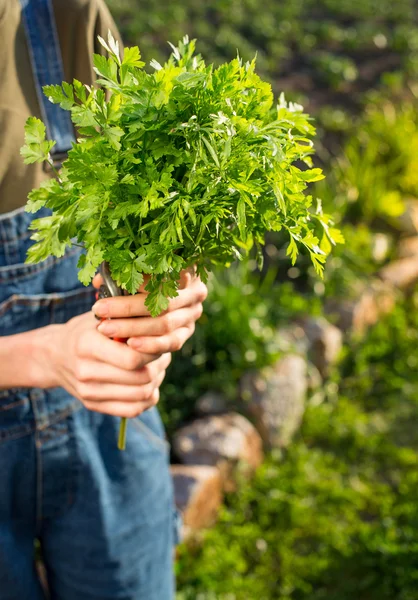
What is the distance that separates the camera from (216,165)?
3.46 ft

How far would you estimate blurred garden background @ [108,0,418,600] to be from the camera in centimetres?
326

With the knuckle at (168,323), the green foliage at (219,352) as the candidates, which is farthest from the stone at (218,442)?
the knuckle at (168,323)

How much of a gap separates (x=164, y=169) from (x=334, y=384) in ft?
11.4

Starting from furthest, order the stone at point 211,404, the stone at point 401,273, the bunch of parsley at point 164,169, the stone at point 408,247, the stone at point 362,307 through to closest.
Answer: the stone at point 408,247, the stone at point 401,273, the stone at point 362,307, the stone at point 211,404, the bunch of parsley at point 164,169

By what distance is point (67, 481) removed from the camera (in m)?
1.62

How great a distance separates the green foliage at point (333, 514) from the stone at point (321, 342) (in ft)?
0.59

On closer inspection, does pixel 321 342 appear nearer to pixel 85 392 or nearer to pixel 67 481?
pixel 67 481

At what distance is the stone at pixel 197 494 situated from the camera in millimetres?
3207

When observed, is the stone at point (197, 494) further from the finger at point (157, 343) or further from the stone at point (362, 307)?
the finger at point (157, 343)

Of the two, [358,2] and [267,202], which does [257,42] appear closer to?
[358,2]

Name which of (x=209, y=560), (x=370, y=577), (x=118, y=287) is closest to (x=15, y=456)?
(x=118, y=287)

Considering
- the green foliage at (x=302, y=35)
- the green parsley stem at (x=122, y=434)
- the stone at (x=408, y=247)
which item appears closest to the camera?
the green parsley stem at (x=122, y=434)

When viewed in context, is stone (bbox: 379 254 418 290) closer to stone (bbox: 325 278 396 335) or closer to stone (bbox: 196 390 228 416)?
stone (bbox: 325 278 396 335)

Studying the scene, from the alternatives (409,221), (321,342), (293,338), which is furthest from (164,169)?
(409,221)
